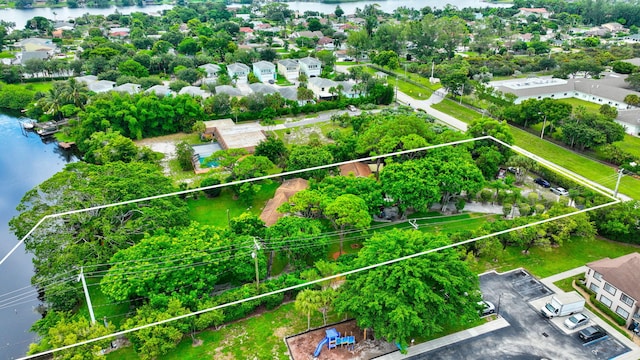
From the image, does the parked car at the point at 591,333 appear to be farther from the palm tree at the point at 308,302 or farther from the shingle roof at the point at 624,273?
the palm tree at the point at 308,302

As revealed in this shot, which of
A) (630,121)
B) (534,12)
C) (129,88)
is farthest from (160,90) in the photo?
(534,12)

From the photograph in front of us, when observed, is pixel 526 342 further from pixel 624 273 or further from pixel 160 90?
pixel 160 90

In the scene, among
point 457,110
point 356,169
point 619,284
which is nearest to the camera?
point 619,284

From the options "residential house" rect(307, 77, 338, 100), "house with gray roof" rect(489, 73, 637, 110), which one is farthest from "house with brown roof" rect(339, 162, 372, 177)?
"house with gray roof" rect(489, 73, 637, 110)

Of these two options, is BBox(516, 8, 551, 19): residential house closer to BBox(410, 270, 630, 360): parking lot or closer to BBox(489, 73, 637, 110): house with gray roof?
BBox(489, 73, 637, 110): house with gray roof

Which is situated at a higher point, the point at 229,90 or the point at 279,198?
the point at 229,90

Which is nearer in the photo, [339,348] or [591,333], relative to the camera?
[339,348]
